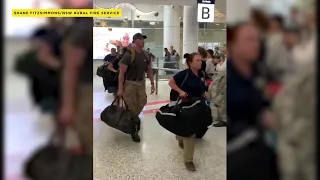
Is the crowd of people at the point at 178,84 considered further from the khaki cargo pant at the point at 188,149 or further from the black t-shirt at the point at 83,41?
the black t-shirt at the point at 83,41

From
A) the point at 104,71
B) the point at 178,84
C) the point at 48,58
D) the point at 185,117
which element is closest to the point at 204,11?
the point at 104,71

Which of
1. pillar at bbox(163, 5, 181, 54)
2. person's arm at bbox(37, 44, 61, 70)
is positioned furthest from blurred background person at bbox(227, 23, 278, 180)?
pillar at bbox(163, 5, 181, 54)

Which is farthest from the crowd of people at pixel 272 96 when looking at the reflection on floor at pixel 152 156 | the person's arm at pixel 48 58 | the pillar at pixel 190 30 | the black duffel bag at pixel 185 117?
the pillar at pixel 190 30

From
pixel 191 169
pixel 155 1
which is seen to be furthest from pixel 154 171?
pixel 155 1

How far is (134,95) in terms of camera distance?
17.3ft

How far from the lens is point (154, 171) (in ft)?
12.5

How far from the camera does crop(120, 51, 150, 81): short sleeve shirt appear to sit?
5.12 m

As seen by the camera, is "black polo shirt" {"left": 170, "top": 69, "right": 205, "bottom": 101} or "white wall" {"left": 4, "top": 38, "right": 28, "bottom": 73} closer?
"white wall" {"left": 4, "top": 38, "right": 28, "bottom": 73}

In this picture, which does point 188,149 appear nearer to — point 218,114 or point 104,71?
point 218,114

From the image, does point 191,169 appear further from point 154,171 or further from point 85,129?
point 85,129

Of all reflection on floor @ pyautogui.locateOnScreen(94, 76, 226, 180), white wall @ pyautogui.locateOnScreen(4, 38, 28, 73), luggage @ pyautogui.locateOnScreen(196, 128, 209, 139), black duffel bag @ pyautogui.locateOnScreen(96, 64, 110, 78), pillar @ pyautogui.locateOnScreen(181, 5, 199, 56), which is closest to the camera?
white wall @ pyautogui.locateOnScreen(4, 38, 28, 73)

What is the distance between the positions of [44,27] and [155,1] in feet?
31.9

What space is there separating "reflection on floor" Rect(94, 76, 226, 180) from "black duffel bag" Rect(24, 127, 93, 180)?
1848 millimetres

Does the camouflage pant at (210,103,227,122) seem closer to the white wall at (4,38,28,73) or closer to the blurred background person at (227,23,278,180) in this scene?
the blurred background person at (227,23,278,180)
